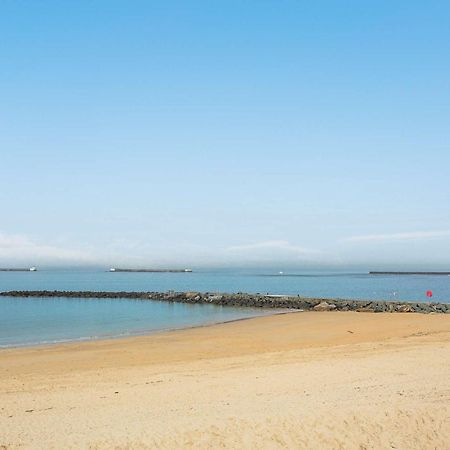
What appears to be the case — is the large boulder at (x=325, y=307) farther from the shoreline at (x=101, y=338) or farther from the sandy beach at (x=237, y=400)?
the sandy beach at (x=237, y=400)

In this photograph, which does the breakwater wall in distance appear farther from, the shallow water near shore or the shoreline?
the shoreline

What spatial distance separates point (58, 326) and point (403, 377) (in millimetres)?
23191

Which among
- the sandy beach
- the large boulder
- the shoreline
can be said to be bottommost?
the shoreline

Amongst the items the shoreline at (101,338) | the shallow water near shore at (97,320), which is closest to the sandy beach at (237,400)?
the shoreline at (101,338)

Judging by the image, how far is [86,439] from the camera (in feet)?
25.1

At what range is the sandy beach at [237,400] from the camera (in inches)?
305

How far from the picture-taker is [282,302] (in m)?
44.4

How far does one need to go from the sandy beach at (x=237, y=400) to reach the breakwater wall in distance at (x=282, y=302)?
20500 mm

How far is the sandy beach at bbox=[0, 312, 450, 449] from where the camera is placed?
7746 mm

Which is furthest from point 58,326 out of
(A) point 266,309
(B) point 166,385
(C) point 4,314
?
(B) point 166,385

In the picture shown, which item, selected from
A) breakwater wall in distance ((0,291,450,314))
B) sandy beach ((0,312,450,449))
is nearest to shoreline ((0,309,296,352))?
sandy beach ((0,312,450,449))

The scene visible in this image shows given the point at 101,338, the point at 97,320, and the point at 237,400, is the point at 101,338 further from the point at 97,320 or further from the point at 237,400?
the point at 237,400

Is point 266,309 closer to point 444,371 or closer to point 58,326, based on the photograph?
point 58,326

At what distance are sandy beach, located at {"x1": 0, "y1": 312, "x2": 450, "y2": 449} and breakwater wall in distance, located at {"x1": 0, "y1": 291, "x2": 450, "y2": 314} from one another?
67.3 feet
